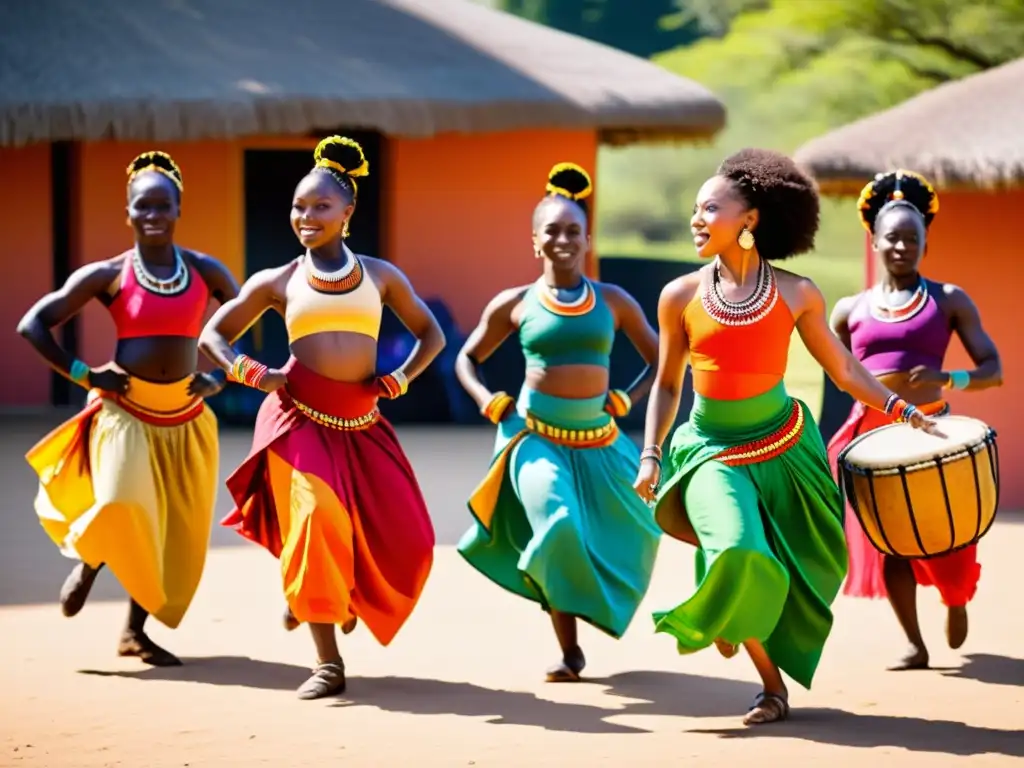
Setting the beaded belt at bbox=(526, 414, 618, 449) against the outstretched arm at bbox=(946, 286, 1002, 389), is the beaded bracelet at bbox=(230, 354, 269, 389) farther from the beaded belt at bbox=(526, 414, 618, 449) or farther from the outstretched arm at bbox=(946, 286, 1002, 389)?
the outstretched arm at bbox=(946, 286, 1002, 389)

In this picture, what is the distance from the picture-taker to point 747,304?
7.24 meters

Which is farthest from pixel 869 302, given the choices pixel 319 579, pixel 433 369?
pixel 433 369

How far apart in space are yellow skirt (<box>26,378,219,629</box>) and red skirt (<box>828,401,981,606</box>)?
2.49 m

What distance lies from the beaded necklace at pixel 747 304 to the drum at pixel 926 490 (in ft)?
1.85

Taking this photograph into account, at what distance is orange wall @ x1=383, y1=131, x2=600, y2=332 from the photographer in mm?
18578

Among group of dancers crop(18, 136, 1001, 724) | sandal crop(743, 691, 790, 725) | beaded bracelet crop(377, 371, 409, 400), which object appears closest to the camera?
sandal crop(743, 691, 790, 725)

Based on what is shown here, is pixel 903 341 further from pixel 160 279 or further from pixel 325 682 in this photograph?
pixel 160 279

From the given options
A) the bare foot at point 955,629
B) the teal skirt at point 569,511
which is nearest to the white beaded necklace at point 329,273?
the teal skirt at point 569,511

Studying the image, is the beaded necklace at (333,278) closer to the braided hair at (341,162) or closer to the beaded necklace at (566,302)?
the braided hair at (341,162)

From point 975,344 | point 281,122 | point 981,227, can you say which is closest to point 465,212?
point 281,122

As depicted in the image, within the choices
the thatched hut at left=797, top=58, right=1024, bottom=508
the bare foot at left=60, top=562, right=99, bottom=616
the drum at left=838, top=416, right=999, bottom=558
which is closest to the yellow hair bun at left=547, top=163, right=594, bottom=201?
the drum at left=838, top=416, right=999, bottom=558

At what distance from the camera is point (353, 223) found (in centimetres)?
1914

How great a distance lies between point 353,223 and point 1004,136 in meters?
7.28

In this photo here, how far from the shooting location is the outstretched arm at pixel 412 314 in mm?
8117
